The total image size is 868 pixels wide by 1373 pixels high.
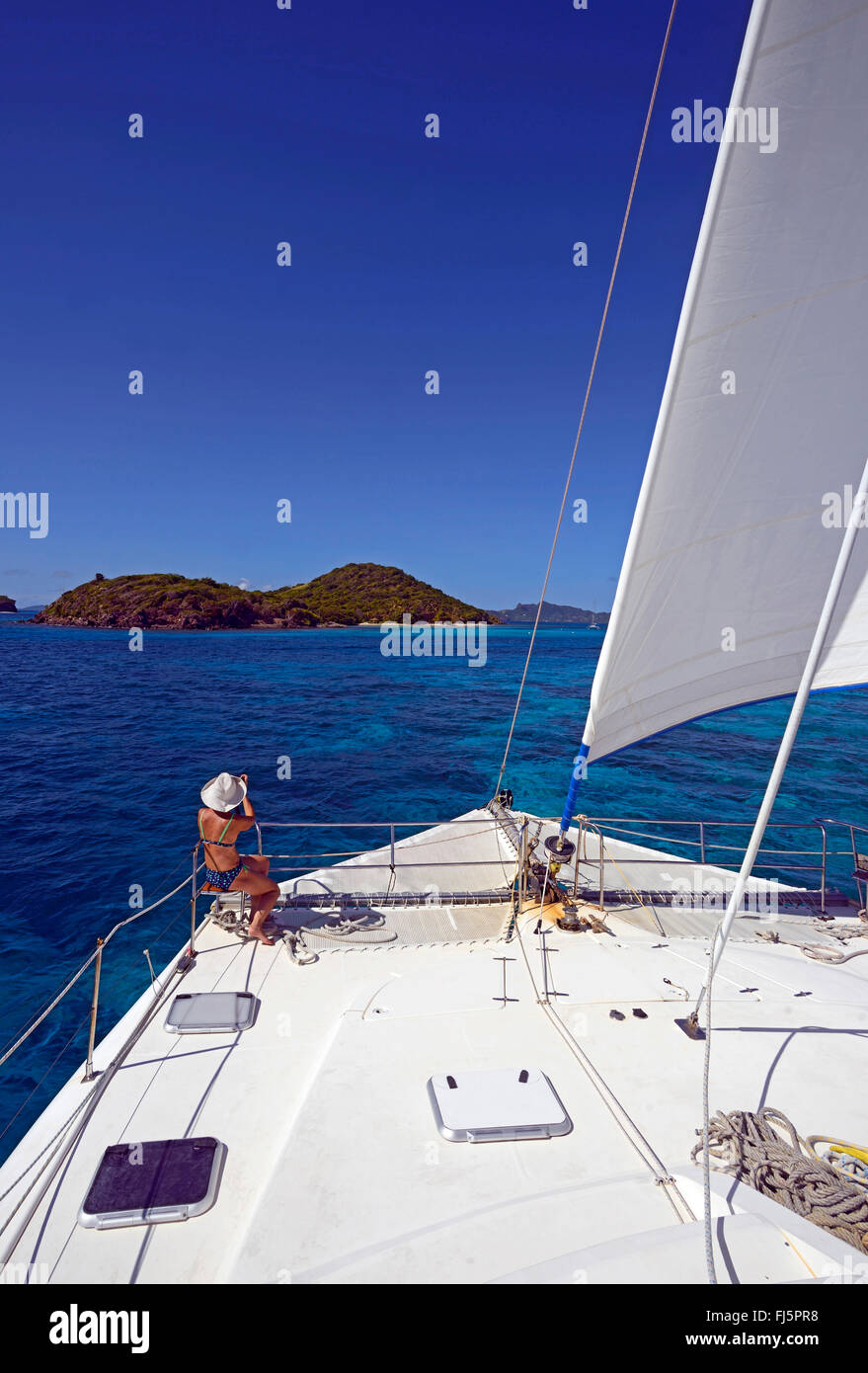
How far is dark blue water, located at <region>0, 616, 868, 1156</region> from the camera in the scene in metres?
11.0

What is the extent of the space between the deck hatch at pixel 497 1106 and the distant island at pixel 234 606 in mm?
132504

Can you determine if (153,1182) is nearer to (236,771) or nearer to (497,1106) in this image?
(497,1106)

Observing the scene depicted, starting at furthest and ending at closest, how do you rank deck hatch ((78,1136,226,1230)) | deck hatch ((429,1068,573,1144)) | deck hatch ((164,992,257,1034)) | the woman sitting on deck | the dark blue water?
the dark blue water, the woman sitting on deck, deck hatch ((164,992,257,1034)), deck hatch ((429,1068,573,1144)), deck hatch ((78,1136,226,1230))

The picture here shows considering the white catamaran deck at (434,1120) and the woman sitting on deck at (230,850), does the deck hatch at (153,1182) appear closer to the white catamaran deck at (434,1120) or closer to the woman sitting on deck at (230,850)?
the white catamaran deck at (434,1120)

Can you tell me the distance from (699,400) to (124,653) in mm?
77594

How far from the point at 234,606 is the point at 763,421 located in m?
135

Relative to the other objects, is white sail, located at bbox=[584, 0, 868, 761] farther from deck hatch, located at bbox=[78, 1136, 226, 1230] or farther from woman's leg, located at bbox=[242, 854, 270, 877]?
deck hatch, located at bbox=[78, 1136, 226, 1230]

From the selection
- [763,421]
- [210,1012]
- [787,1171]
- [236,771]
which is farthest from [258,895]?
[236,771]

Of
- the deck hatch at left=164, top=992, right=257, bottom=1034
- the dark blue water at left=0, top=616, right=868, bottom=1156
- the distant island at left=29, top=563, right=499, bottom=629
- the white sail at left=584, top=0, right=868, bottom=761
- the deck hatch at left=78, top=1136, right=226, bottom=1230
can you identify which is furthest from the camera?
the distant island at left=29, top=563, right=499, bottom=629

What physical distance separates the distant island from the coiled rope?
134 meters

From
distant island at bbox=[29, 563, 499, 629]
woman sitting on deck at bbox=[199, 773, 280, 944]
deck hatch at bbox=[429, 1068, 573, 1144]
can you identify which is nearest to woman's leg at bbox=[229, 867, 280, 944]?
woman sitting on deck at bbox=[199, 773, 280, 944]

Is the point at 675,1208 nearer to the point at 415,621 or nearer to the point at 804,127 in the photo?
the point at 804,127

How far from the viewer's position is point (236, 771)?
22.5m

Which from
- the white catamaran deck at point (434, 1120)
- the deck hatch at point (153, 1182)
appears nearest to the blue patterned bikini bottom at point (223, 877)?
the white catamaran deck at point (434, 1120)
